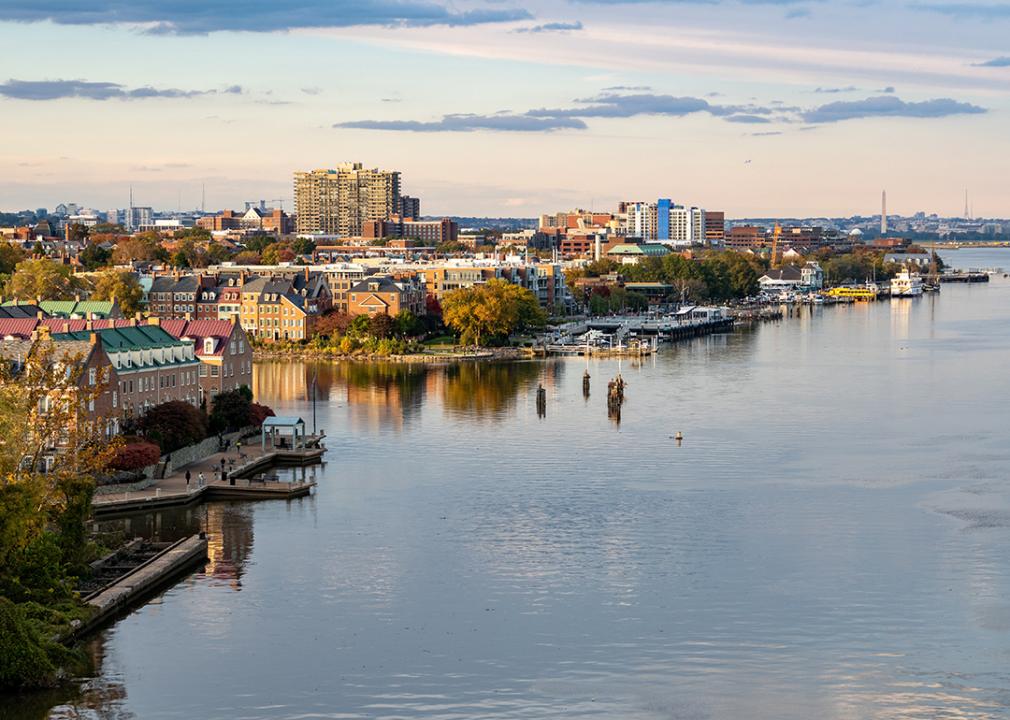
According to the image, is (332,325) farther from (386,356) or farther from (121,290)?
(121,290)

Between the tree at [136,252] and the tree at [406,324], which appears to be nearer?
A: the tree at [406,324]

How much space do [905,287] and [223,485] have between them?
124585mm

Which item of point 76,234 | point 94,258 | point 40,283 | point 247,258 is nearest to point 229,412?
point 40,283

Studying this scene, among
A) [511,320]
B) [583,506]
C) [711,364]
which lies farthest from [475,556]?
[511,320]

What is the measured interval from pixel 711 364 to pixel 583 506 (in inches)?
1524

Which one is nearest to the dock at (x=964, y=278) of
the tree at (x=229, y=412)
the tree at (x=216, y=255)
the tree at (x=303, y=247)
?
the tree at (x=303, y=247)

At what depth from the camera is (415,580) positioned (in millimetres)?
29734

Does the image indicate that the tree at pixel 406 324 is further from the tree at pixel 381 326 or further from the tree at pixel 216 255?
the tree at pixel 216 255

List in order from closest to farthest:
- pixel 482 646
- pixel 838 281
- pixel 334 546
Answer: pixel 482 646 → pixel 334 546 → pixel 838 281

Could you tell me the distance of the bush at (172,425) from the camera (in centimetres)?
4022

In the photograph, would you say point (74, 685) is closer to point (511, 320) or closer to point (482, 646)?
point (482, 646)

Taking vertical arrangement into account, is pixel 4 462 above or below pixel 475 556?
above

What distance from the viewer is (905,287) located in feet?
507

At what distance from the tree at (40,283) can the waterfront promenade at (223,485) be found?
32.8 meters
